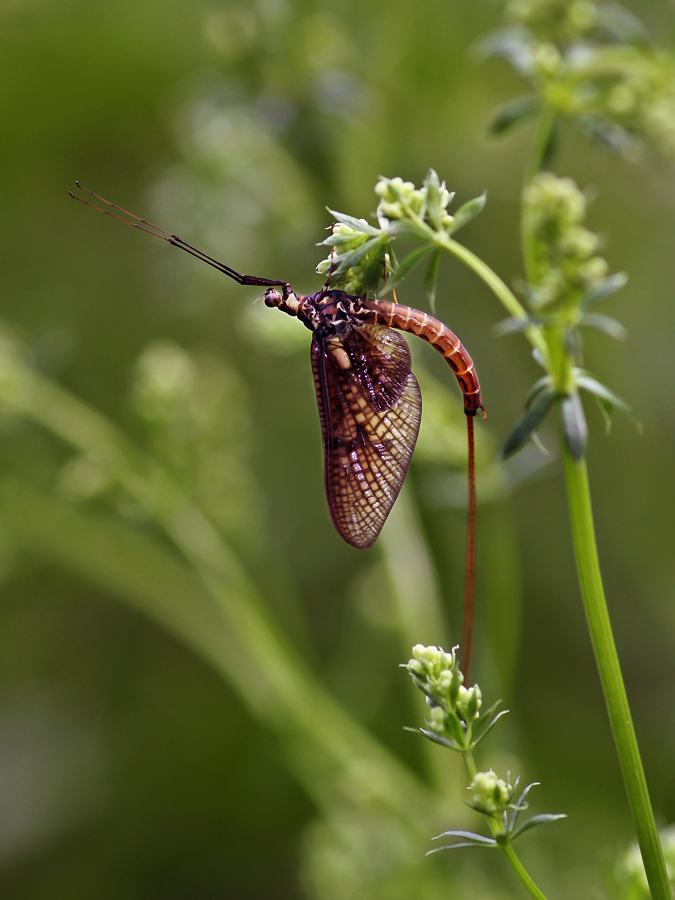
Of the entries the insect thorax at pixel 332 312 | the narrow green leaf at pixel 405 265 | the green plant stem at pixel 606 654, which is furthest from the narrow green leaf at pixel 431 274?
the insect thorax at pixel 332 312

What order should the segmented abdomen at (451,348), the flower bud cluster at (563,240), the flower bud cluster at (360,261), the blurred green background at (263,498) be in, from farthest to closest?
the blurred green background at (263,498), the segmented abdomen at (451,348), the flower bud cluster at (360,261), the flower bud cluster at (563,240)

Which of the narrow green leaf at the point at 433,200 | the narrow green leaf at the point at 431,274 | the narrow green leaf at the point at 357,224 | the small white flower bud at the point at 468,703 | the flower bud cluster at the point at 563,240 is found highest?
the narrow green leaf at the point at 357,224

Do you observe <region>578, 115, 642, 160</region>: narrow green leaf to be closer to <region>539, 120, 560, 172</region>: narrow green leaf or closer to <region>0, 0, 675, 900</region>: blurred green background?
<region>539, 120, 560, 172</region>: narrow green leaf

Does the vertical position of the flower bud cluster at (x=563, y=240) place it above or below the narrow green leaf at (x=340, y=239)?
below

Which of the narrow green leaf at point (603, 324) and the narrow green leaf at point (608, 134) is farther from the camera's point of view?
the narrow green leaf at point (608, 134)

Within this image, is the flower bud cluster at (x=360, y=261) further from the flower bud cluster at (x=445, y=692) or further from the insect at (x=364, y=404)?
the flower bud cluster at (x=445, y=692)

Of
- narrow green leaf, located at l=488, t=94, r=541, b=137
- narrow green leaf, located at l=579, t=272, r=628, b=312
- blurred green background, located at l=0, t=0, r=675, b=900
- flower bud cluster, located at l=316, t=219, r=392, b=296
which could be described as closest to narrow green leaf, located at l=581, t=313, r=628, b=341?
narrow green leaf, located at l=579, t=272, r=628, b=312
